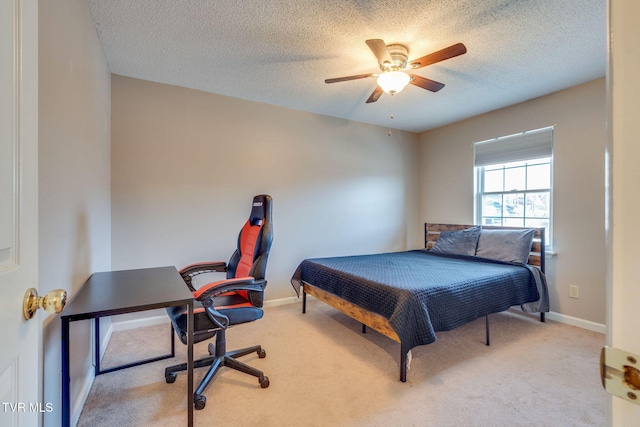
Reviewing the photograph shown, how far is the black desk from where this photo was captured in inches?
46.9

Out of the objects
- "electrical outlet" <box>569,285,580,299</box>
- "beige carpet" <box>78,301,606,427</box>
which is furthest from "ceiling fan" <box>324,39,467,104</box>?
"electrical outlet" <box>569,285,580,299</box>

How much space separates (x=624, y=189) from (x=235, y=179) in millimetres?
3244

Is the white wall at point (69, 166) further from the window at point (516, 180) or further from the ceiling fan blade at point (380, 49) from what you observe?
the window at point (516, 180)

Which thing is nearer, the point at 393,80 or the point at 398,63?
the point at 393,80

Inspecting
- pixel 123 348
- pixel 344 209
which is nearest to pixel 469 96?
pixel 344 209

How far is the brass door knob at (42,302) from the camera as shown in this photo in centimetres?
61

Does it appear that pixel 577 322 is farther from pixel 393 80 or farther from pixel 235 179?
pixel 235 179

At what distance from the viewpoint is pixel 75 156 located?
1.62 m

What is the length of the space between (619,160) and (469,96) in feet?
11.0

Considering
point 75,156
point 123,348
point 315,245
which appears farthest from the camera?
point 315,245

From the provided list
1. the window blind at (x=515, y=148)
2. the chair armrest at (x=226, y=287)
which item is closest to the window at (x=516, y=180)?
the window blind at (x=515, y=148)

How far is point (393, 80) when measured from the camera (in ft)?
6.96

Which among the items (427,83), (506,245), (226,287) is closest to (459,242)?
(506,245)

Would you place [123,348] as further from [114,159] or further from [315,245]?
[315,245]
